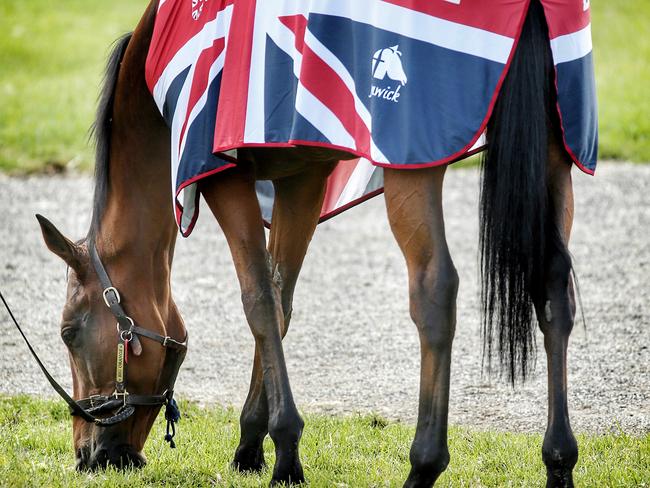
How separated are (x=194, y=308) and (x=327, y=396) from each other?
1.85m

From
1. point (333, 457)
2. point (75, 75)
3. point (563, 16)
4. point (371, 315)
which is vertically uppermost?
point (75, 75)

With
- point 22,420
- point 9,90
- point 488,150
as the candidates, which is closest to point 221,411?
point 22,420

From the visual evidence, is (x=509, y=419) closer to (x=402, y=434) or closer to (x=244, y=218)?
(x=402, y=434)

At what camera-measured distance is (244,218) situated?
346cm

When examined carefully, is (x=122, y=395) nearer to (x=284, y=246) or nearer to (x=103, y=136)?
(x=284, y=246)

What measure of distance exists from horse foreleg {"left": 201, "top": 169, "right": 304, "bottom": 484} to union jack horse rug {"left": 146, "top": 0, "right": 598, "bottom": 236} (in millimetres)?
124

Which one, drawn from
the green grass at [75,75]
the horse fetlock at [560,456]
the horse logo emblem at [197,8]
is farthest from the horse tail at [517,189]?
the green grass at [75,75]

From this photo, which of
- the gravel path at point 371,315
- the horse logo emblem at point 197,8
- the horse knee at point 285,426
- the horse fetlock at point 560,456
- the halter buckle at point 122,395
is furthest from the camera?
the gravel path at point 371,315

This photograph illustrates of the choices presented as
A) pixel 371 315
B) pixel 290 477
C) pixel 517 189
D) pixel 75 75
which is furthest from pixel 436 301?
pixel 75 75

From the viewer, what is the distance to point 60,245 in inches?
147

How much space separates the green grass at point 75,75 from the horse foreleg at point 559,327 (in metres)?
6.81

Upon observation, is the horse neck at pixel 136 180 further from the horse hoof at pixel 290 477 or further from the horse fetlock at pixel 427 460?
the horse fetlock at pixel 427 460

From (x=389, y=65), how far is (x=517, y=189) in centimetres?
56

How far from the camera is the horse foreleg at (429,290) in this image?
300 centimetres
